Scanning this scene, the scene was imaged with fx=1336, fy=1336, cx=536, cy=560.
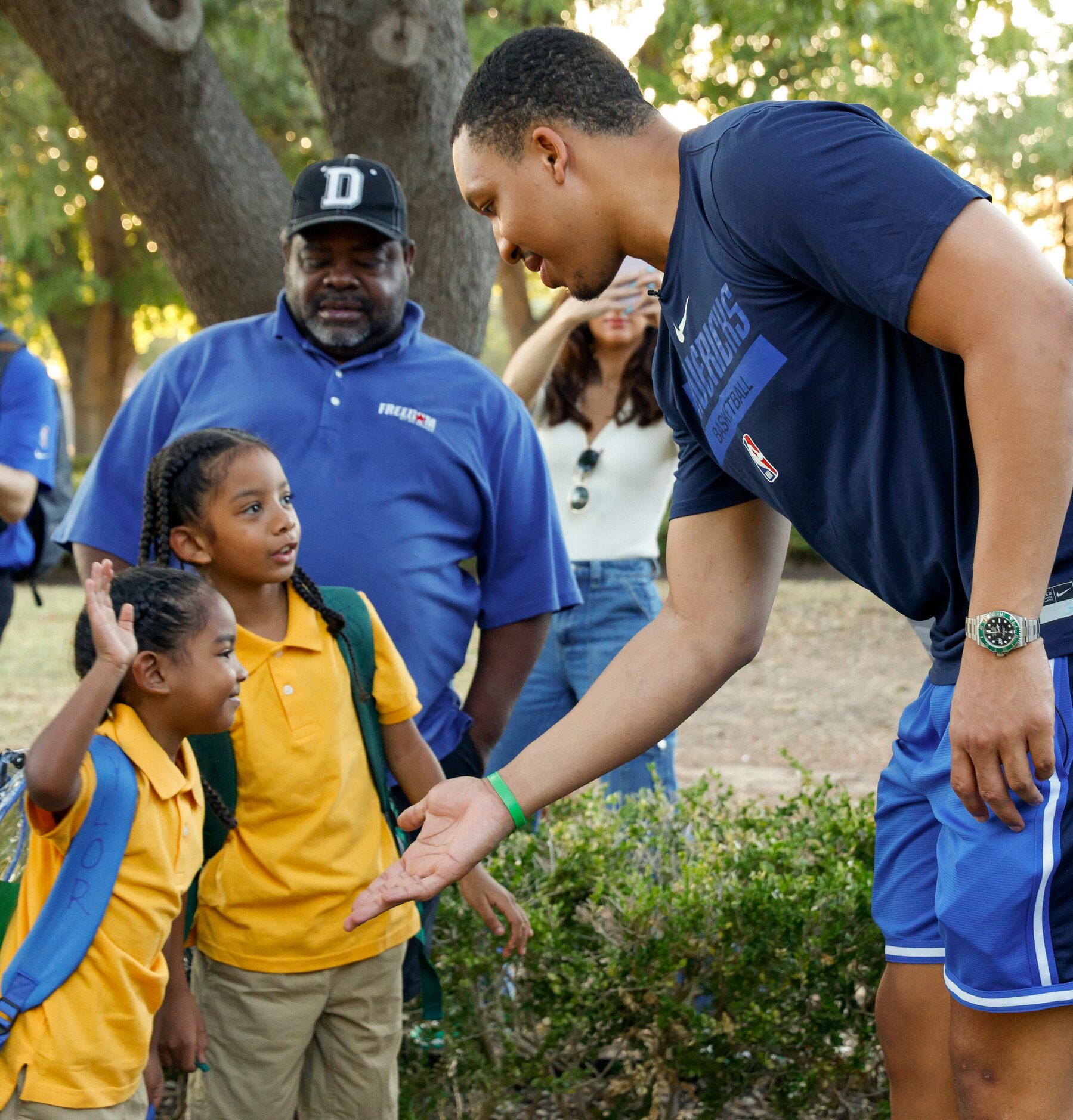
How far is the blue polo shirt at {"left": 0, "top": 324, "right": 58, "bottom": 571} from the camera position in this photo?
429 cm

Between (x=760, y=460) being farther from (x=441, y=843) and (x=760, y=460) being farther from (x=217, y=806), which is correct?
(x=217, y=806)

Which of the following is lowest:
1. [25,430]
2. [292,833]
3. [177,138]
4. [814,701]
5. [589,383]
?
[814,701]

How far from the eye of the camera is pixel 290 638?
2.82 meters

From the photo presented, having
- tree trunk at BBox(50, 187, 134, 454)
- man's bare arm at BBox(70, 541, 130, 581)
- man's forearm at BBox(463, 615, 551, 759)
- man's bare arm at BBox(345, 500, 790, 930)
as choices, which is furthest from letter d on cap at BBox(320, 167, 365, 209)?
tree trunk at BBox(50, 187, 134, 454)

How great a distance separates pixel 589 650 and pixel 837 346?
2.85m

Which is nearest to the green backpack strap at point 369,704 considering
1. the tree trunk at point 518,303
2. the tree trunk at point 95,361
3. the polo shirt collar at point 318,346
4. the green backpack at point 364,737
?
the green backpack at point 364,737

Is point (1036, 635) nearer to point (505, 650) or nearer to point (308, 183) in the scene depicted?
point (505, 650)

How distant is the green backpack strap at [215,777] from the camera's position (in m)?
2.71

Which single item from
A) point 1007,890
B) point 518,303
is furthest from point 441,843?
point 518,303

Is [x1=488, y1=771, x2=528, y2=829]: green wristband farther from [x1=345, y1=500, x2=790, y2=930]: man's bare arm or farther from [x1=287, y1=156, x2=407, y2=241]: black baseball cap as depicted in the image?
[x1=287, y1=156, x2=407, y2=241]: black baseball cap

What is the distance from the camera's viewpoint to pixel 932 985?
84.1 inches

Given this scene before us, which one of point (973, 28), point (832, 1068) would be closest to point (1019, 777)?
point (832, 1068)

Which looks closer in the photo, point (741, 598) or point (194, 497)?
point (741, 598)

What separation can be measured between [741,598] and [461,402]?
1.21 meters
